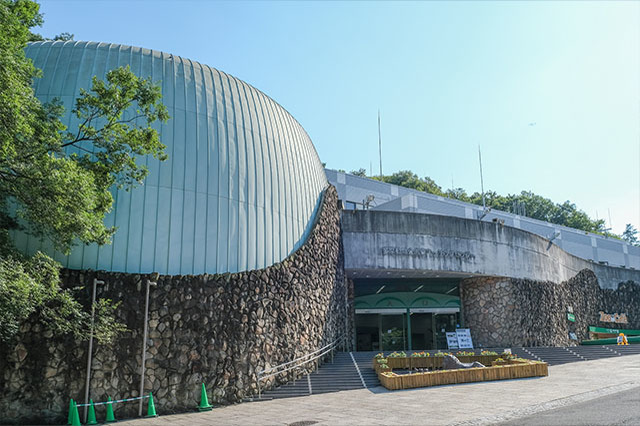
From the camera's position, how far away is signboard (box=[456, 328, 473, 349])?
2753cm

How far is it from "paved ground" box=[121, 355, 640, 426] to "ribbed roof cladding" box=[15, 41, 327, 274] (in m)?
4.69

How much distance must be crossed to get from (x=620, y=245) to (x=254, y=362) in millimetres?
49766

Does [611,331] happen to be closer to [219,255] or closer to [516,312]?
[516,312]

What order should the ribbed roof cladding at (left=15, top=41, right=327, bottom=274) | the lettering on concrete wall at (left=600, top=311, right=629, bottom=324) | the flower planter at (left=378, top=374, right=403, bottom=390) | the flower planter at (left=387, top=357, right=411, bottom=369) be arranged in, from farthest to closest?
the lettering on concrete wall at (left=600, top=311, right=629, bottom=324) < the flower planter at (left=387, top=357, right=411, bottom=369) < the flower planter at (left=378, top=374, right=403, bottom=390) < the ribbed roof cladding at (left=15, top=41, right=327, bottom=274)

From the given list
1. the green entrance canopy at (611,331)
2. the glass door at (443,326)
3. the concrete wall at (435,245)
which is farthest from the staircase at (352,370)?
the green entrance canopy at (611,331)

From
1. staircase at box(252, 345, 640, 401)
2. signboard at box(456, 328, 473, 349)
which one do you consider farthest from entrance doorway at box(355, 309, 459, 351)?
staircase at box(252, 345, 640, 401)

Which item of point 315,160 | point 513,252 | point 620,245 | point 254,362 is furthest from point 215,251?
point 620,245

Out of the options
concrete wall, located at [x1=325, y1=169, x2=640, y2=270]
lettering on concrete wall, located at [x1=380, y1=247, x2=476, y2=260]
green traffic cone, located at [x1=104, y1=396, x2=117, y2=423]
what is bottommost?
green traffic cone, located at [x1=104, y1=396, x2=117, y2=423]

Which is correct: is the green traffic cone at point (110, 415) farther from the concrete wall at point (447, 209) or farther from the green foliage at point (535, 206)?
the green foliage at point (535, 206)

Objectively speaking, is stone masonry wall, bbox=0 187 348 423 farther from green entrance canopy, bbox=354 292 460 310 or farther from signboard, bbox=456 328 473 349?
signboard, bbox=456 328 473 349

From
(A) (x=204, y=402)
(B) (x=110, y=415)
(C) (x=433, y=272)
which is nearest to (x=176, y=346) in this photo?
(A) (x=204, y=402)

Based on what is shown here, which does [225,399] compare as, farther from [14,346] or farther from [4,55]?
[4,55]

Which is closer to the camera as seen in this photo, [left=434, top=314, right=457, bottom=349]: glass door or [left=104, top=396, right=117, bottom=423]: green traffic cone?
[left=104, top=396, right=117, bottom=423]: green traffic cone

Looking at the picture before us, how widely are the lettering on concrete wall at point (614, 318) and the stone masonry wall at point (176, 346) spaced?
28065mm
